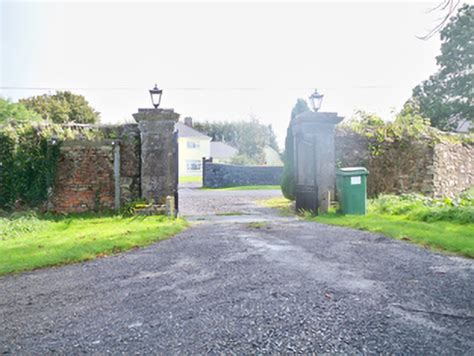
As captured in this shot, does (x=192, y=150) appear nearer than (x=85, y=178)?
No

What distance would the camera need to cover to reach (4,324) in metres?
3.46

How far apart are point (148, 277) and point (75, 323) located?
141 centimetres

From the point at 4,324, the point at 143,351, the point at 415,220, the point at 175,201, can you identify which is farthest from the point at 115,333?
the point at 415,220

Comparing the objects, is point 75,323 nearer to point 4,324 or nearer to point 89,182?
point 4,324

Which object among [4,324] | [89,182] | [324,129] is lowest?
[4,324]

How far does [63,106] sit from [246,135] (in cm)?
2248

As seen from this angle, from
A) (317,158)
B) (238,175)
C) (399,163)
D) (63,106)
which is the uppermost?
(63,106)

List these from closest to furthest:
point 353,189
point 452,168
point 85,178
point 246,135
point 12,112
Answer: point 353,189 → point 85,178 → point 452,168 → point 12,112 → point 246,135

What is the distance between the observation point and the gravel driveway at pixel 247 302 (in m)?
2.97

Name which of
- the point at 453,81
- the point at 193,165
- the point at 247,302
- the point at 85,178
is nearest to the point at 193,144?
the point at 193,165

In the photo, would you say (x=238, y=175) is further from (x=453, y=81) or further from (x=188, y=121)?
(x=188, y=121)

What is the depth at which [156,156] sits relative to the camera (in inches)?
393

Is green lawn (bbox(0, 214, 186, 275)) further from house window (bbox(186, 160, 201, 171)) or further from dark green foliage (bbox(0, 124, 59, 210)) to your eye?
house window (bbox(186, 160, 201, 171))

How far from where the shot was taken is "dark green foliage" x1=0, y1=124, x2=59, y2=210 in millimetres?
10109
